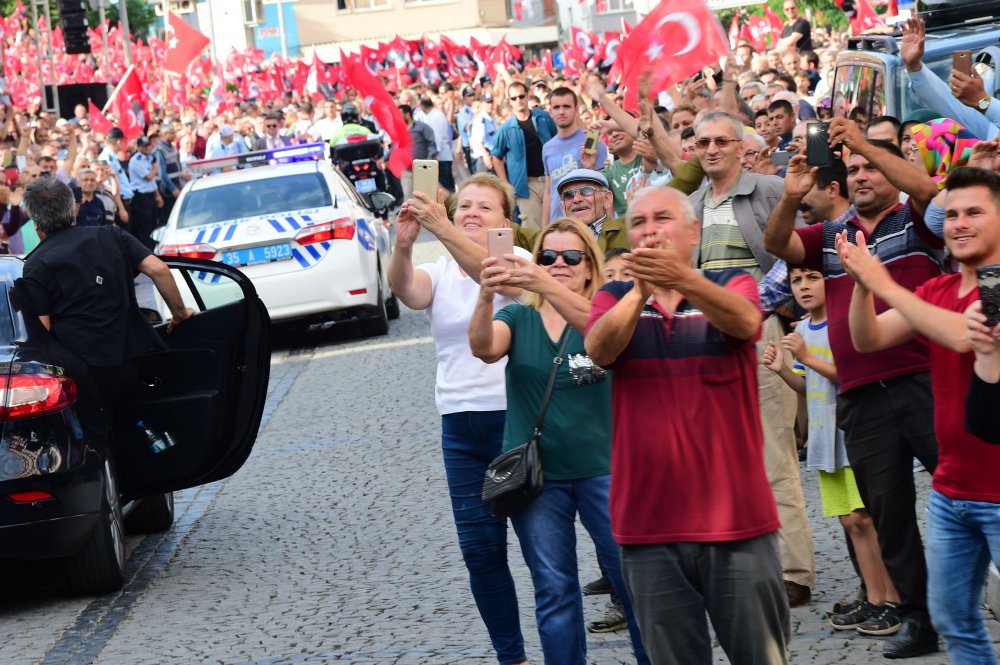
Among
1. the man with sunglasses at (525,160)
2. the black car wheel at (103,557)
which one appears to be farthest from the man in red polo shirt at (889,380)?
the man with sunglasses at (525,160)

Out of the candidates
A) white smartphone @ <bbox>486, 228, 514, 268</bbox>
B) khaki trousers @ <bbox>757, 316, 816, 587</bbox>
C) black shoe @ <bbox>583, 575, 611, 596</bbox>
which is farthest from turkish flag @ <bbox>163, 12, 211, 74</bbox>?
white smartphone @ <bbox>486, 228, 514, 268</bbox>

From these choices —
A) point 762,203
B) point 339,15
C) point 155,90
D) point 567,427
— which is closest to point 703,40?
point 762,203

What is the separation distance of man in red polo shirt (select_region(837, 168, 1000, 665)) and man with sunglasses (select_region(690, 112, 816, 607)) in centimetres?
185

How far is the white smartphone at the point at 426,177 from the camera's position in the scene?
17.7 feet

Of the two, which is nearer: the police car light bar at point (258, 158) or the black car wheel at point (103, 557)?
the black car wheel at point (103, 557)

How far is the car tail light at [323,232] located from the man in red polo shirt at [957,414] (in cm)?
1034

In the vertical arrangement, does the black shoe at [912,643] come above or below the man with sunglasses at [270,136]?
below

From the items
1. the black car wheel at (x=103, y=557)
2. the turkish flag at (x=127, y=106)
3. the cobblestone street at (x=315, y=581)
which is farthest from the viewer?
the turkish flag at (x=127, y=106)

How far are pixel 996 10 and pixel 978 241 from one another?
26.2 feet

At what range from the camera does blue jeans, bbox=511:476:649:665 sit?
5012mm

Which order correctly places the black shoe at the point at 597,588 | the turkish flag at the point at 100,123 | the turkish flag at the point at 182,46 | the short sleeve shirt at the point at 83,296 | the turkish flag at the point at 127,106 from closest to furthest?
the black shoe at the point at 597,588, the short sleeve shirt at the point at 83,296, the turkish flag at the point at 127,106, the turkish flag at the point at 100,123, the turkish flag at the point at 182,46

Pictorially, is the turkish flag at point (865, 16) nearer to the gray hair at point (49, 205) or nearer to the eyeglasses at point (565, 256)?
the gray hair at point (49, 205)

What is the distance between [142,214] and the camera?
24469 mm

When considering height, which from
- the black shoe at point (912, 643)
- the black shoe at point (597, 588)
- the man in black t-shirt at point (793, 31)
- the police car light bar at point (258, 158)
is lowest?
the black shoe at point (597, 588)
